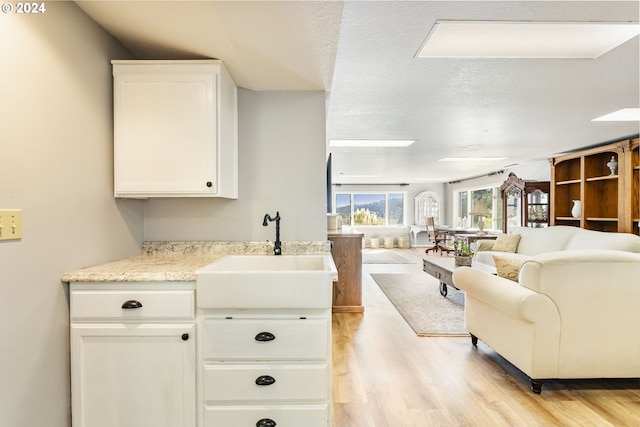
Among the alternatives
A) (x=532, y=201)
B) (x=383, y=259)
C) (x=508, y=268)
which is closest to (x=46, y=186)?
(x=508, y=268)

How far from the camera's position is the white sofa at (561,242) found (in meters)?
3.47

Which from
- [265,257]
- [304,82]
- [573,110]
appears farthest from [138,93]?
[573,110]

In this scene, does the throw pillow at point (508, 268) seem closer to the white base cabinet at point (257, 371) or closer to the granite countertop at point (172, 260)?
the granite countertop at point (172, 260)

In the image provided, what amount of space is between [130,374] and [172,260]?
65 cm

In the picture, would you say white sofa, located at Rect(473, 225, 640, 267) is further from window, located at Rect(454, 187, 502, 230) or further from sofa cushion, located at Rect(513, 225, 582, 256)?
window, located at Rect(454, 187, 502, 230)

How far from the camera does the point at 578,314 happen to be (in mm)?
2189

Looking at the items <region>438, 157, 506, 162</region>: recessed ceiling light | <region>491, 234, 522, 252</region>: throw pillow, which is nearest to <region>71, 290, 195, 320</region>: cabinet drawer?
<region>491, 234, 522, 252</region>: throw pillow

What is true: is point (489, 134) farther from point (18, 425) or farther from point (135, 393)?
point (18, 425)

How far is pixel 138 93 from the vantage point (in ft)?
6.13

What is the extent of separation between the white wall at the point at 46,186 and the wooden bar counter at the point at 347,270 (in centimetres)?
263

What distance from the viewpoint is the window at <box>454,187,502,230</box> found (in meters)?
8.63

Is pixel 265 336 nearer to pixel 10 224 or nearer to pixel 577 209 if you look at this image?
pixel 10 224

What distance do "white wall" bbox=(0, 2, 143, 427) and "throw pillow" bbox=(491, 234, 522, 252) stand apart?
5.58 metres

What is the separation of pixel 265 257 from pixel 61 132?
4.05 ft
